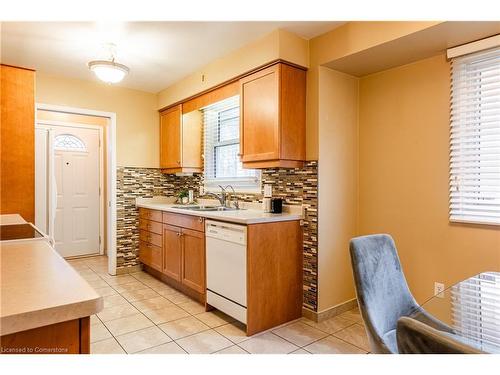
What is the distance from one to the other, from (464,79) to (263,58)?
5.06 ft

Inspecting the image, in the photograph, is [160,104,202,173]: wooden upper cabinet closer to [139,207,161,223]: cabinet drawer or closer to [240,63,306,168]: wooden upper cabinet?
[139,207,161,223]: cabinet drawer

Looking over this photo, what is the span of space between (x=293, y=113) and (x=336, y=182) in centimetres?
73

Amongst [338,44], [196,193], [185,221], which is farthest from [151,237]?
[338,44]

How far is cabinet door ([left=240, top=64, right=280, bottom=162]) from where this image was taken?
2.62m

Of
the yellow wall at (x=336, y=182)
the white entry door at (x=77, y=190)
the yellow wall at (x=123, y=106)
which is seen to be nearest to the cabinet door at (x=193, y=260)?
the yellow wall at (x=336, y=182)

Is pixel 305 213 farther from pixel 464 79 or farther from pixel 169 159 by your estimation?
pixel 169 159

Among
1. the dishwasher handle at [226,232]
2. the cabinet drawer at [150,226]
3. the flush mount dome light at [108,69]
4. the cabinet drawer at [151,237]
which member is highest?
the flush mount dome light at [108,69]

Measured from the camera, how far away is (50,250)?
130cm

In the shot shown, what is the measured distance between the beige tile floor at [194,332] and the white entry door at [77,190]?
Answer: 230cm

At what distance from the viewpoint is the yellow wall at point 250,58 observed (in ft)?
8.45

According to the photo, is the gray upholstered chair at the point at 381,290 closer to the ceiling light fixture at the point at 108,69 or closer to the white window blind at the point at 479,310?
the white window blind at the point at 479,310

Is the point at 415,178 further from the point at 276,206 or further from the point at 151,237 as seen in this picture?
the point at 151,237

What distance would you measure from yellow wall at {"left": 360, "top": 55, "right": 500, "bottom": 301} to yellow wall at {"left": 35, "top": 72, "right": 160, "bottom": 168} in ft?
9.47

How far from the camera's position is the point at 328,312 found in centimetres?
272
